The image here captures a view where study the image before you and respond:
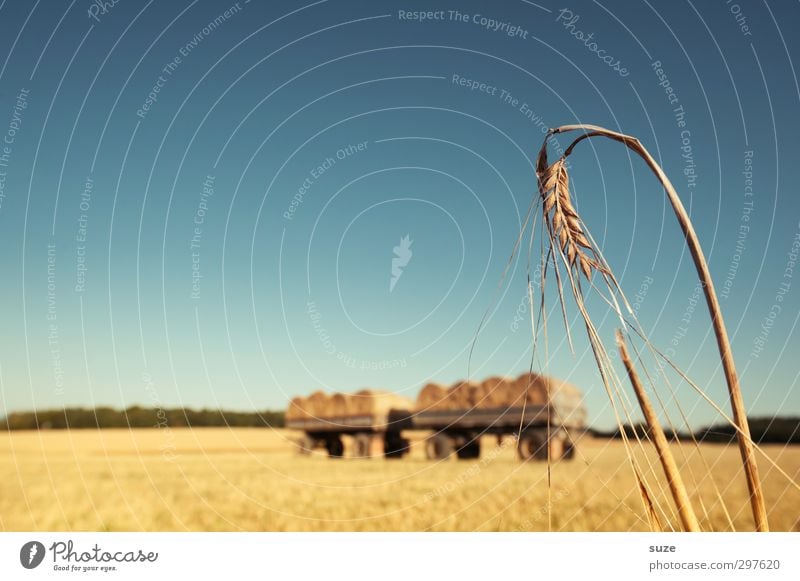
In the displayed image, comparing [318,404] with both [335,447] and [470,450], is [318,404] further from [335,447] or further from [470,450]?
[470,450]

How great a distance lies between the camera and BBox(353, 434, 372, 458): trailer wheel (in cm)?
1606

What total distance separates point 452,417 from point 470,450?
1.00 m

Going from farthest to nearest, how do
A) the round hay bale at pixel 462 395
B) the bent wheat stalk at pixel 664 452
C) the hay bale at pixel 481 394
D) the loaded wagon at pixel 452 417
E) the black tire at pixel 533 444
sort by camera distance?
the round hay bale at pixel 462 395, the hay bale at pixel 481 394, the loaded wagon at pixel 452 417, the black tire at pixel 533 444, the bent wheat stalk at pixel 664 452

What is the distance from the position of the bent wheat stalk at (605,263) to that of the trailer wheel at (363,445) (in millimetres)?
14617

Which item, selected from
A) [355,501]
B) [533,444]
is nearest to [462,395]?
[533,444]

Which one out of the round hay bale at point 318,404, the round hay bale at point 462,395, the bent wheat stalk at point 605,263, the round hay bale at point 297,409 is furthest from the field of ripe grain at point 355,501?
the round hay bale at point 297,409

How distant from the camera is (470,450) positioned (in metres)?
15.5

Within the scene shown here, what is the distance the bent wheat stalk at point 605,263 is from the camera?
171 centimetres

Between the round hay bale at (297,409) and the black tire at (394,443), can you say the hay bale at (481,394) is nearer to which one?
the black tire at (394,443)

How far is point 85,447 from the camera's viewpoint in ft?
45.6

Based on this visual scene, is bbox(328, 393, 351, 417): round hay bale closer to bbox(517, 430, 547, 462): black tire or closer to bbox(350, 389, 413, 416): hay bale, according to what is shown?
bbox(350, 389, 413, 416): hay bale
